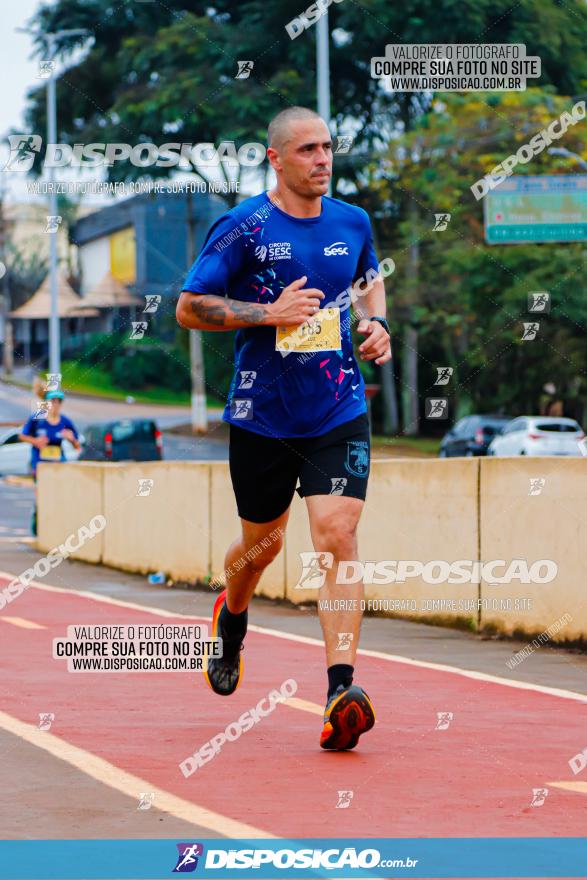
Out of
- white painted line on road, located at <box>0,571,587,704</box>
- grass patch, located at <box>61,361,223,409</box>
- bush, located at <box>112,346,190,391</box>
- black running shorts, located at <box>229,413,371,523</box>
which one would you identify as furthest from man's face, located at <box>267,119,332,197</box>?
bush, located at <box>112,346,190,391</box>

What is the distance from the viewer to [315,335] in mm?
6508

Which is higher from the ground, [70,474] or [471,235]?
[471,235]

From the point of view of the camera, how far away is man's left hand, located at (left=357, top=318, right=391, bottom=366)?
650cm

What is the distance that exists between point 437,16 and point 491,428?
32.7ft

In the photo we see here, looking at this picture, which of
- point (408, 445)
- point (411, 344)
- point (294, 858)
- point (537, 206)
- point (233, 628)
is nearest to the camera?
point (294, 858)

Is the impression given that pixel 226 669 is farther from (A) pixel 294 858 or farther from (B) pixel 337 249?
(A) pixel 294 858

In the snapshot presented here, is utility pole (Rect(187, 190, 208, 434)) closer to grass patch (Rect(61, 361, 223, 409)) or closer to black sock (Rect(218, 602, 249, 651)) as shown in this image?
grass patch (Rect(61, 361, 223, 409))

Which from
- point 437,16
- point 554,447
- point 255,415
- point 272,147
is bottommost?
point 554,447

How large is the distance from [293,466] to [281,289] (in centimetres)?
62

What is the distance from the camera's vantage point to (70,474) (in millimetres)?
17406

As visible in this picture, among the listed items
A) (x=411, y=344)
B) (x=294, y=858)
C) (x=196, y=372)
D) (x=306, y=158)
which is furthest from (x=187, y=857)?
(x=196, y=372)

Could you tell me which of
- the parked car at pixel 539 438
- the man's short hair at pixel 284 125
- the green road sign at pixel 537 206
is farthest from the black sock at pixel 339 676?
the parked car at pixel 539 438

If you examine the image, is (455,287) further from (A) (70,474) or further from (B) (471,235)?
(A) (70,474)

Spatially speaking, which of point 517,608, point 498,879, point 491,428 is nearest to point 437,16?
point 491,428
